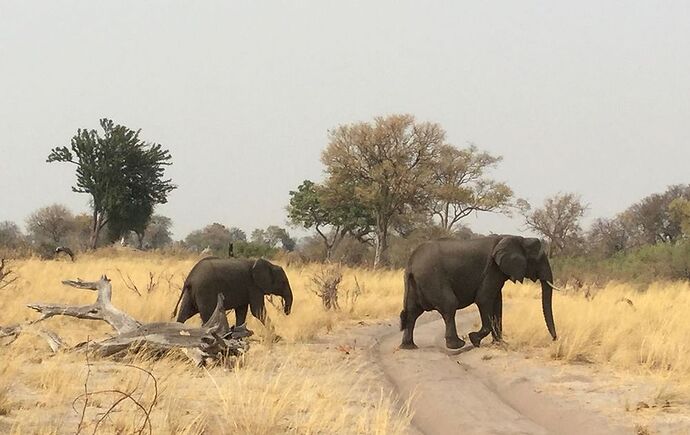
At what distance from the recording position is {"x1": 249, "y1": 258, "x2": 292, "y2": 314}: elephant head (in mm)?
11852

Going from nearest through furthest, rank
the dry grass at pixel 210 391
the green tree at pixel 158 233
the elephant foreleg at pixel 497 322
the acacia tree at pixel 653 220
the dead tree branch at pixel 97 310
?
1. the dry grass at pixel 210 391
2. the dead tree branch at pixel 97 310
3. the elephant foreleg at pixel 497 322
4. the acacia tree at pixel 653 220
5. the green tree at pixel 158 233

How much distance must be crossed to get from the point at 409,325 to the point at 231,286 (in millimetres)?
3105

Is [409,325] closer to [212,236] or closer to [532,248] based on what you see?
[532,248]

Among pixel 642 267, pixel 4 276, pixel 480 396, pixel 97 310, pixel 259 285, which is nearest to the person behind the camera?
pixel 480 396

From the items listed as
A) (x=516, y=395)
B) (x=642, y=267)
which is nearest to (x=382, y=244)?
(x=642, y=267)

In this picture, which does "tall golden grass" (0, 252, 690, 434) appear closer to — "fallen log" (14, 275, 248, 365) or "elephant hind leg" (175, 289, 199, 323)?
"fallen log" (14, 275, 248, 365)

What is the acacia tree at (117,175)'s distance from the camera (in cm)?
3734

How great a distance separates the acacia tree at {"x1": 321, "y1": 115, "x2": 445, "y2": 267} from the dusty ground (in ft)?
86.1

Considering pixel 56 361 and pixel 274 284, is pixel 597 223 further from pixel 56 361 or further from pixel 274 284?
pixel 56 361

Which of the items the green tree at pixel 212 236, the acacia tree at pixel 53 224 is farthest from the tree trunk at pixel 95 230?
the green tree at pixel 212 236

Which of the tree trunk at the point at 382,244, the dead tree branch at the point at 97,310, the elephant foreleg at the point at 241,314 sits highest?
the tree trunk at the point at 382,244

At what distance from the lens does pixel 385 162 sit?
36625 mm

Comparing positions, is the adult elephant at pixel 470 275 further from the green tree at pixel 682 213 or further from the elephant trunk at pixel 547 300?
the green tree at pixel 682 213

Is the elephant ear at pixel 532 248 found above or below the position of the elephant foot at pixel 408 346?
above
